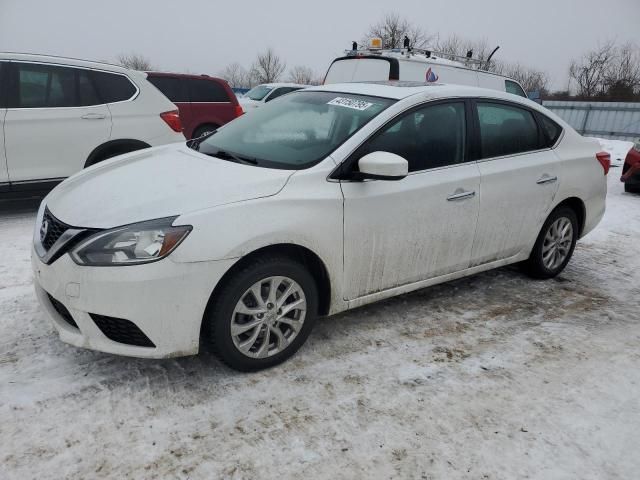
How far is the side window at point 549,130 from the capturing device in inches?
164

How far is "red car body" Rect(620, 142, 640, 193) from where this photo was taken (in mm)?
8500

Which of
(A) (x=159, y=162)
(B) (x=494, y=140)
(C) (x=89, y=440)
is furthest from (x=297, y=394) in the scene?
A: (B) (x=494, y=140)

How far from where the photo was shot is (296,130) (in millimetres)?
3402

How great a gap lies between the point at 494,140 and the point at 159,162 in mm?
2435

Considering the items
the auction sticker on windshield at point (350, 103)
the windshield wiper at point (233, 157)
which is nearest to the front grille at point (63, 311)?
the windshield wiper at point (233, 157)

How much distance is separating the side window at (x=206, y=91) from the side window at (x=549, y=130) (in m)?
6.31

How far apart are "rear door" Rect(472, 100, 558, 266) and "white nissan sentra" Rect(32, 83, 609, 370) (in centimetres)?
1

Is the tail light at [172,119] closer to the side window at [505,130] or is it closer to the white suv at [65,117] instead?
the white suv at [65,117]

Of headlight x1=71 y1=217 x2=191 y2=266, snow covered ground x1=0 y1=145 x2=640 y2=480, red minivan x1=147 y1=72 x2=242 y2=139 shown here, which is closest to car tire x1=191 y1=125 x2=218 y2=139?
red minivan x1=147 y1=72 x2=242 y2=139

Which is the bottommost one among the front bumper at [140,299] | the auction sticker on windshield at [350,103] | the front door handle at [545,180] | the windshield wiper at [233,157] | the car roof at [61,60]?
the front bumper at [140,299]

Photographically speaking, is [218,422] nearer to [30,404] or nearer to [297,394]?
[297,394]

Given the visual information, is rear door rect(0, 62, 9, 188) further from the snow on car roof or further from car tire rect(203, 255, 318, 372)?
car tire rect(203, 255, 318, 372)

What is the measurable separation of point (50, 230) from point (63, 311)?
44cm

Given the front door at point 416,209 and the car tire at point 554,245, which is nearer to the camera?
the front door at point 416,209
